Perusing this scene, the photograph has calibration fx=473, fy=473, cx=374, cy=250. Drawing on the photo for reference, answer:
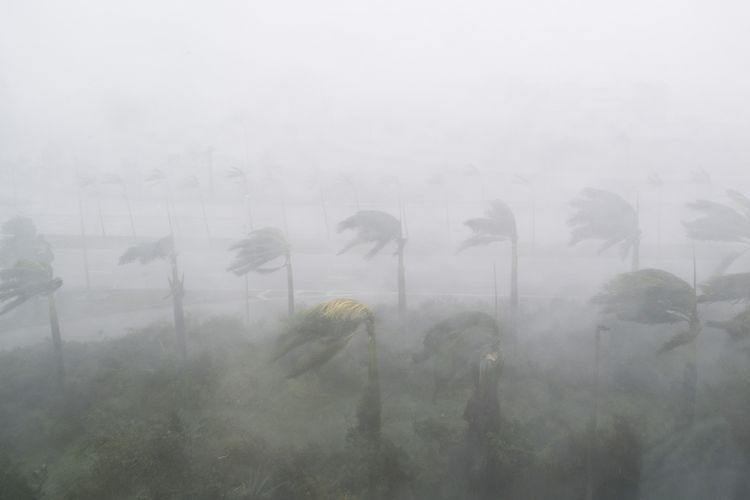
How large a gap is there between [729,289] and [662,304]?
5.24 feet

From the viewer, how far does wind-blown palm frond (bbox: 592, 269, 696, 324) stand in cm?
829

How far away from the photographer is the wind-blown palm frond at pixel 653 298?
326 inches

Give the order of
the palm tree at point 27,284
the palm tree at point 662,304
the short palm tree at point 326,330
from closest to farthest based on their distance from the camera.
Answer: the short palm tree at point 326,330 < the palm tree at point 662,304 < the palm tree at point 27,284

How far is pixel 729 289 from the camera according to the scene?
889 cm

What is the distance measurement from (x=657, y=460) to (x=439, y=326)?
4.74 m

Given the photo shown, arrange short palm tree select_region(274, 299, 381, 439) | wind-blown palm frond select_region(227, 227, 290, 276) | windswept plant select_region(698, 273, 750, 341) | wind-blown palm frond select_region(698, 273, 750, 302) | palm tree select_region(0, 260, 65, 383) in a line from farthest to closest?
wind-blown palm frond select_region(227, 227, 290, 276) < palm tree select_region(0, 260, 65, 383) < wind-blown palm frond select_region(698, 273, 750, 302) < windswept plant select_region(698, 273, 750, 341) < short palm tree select_region(274, 299, 381, 439)

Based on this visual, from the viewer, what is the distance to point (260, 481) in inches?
308

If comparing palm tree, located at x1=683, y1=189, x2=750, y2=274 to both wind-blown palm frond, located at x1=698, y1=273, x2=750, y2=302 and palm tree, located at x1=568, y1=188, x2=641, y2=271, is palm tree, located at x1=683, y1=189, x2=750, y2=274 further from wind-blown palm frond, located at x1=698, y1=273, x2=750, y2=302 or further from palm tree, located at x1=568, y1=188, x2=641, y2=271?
wind-blown palm frond, located at x1=698, y1=273, x2=750, y2=302

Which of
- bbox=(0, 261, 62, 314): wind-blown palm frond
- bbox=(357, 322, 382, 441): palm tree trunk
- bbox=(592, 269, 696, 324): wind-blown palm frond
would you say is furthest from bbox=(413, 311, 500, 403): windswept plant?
bbox=(0, 261, 62, 314): wind-blown palm frond

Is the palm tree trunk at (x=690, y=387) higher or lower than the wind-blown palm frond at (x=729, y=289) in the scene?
lower

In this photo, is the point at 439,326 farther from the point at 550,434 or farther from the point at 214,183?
the point at 214,183

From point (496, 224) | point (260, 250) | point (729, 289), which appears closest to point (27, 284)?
point (260, 250)

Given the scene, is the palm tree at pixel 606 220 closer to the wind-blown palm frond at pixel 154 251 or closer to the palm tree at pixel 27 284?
the wind-blown palm frond at pixel 154 251

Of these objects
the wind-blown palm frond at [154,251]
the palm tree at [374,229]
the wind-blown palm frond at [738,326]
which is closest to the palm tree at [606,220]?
the palm tree at [374,229]
